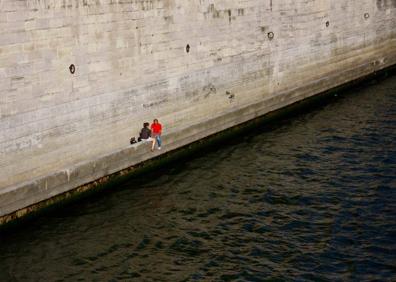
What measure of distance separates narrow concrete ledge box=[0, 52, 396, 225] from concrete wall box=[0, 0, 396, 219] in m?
0.05

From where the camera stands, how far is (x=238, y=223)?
62.4ft

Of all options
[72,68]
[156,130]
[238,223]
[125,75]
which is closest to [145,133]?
[156,130]

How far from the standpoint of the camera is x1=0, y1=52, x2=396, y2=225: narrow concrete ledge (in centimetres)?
1845

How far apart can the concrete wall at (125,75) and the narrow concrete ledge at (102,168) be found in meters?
0.05

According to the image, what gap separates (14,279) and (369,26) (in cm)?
2930

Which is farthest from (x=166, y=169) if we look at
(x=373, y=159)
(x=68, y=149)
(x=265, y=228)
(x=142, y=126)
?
(x=373, y=159)

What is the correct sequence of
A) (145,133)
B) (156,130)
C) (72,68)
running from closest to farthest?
(72,68), (145,133), (156,130)

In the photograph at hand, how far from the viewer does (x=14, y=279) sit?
1591 cm

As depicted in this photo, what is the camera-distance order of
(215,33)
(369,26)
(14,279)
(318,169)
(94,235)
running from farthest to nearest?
(369,26)
(215,33)
(318,169)
(94,235)
(14,279)

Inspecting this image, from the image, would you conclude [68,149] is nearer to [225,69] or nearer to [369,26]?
[225,69]

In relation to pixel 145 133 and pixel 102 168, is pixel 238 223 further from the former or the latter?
pixel 145 133

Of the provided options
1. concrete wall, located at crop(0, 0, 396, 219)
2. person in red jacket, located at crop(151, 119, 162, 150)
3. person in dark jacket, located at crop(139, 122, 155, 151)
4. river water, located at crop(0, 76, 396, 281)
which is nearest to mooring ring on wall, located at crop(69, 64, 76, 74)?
concrete wall, located at crop(0, 0, 396, 219)

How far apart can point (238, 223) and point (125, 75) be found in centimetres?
682

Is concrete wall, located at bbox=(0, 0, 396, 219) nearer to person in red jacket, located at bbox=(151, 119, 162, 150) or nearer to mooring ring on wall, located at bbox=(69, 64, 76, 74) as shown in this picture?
mooring ring on wall, located at bbox=(69, 64, 76, 74)
